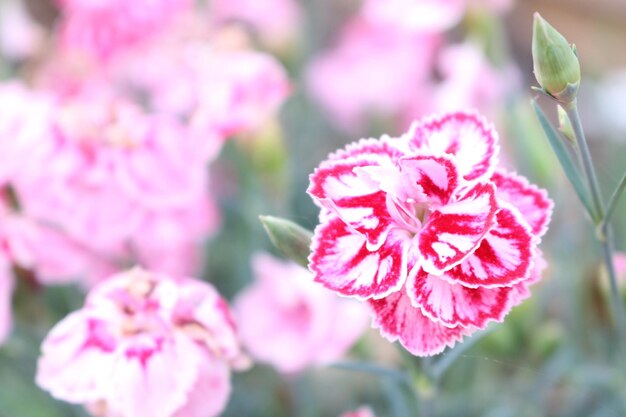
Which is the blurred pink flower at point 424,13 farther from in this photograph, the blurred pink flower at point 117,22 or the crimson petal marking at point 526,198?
the crimson petal marking at point 526,198

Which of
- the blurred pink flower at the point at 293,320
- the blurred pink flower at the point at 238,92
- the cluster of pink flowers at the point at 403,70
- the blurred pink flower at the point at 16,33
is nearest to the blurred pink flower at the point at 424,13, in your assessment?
the cluster of pink flowers at the point at 403,70

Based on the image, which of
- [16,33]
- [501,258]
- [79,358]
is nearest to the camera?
[501,258]

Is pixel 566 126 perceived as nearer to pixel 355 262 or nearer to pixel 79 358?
pixel 355 262

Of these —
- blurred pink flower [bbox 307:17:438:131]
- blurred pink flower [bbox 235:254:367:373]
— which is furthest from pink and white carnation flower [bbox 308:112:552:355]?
blurred pink flower [bbox 307:17:438:131]

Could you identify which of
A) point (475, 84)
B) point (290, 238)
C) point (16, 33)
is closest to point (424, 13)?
point (475, 84)

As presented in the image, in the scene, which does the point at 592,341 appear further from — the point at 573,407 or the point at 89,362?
the point at 89,362
